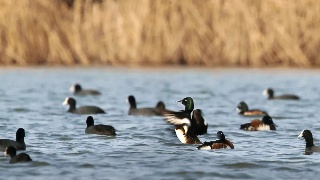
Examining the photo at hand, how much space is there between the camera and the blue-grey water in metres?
14.1

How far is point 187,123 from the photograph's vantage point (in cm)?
1752

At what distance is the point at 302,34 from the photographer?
32.3 m

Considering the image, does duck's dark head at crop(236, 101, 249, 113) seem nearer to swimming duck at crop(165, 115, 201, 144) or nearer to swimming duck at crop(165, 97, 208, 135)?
swimming duck at crop(165, 97, 208, 135)

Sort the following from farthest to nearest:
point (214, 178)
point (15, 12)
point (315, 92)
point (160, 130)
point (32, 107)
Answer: point (15, 12)
point (315, 92)
point (32, 107)
point (160, 130)
point (214, 178)

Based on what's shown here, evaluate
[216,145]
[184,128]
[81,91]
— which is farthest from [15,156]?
[81,91]

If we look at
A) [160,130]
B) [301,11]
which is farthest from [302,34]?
[160,130]

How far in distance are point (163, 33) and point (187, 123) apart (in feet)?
50.1

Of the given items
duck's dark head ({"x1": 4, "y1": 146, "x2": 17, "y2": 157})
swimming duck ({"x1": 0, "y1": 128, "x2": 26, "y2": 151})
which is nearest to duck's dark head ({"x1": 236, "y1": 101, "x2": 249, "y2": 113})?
swimming duck ({"x1": 0, "y1": 128, "x2": 26, "y2": 151})

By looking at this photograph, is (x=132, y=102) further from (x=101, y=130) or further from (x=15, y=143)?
(x=15, y=143)

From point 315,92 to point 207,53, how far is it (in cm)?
434

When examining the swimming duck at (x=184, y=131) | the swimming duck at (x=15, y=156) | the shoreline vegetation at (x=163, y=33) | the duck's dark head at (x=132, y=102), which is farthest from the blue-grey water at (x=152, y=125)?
the shoreline vegetation at (x=163, y=33)

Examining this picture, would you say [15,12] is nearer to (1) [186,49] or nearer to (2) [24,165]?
(1) [186,49]

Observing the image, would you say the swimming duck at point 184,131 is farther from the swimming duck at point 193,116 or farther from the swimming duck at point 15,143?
the swimming duck at point 15,143

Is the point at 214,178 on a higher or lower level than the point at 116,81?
lower
